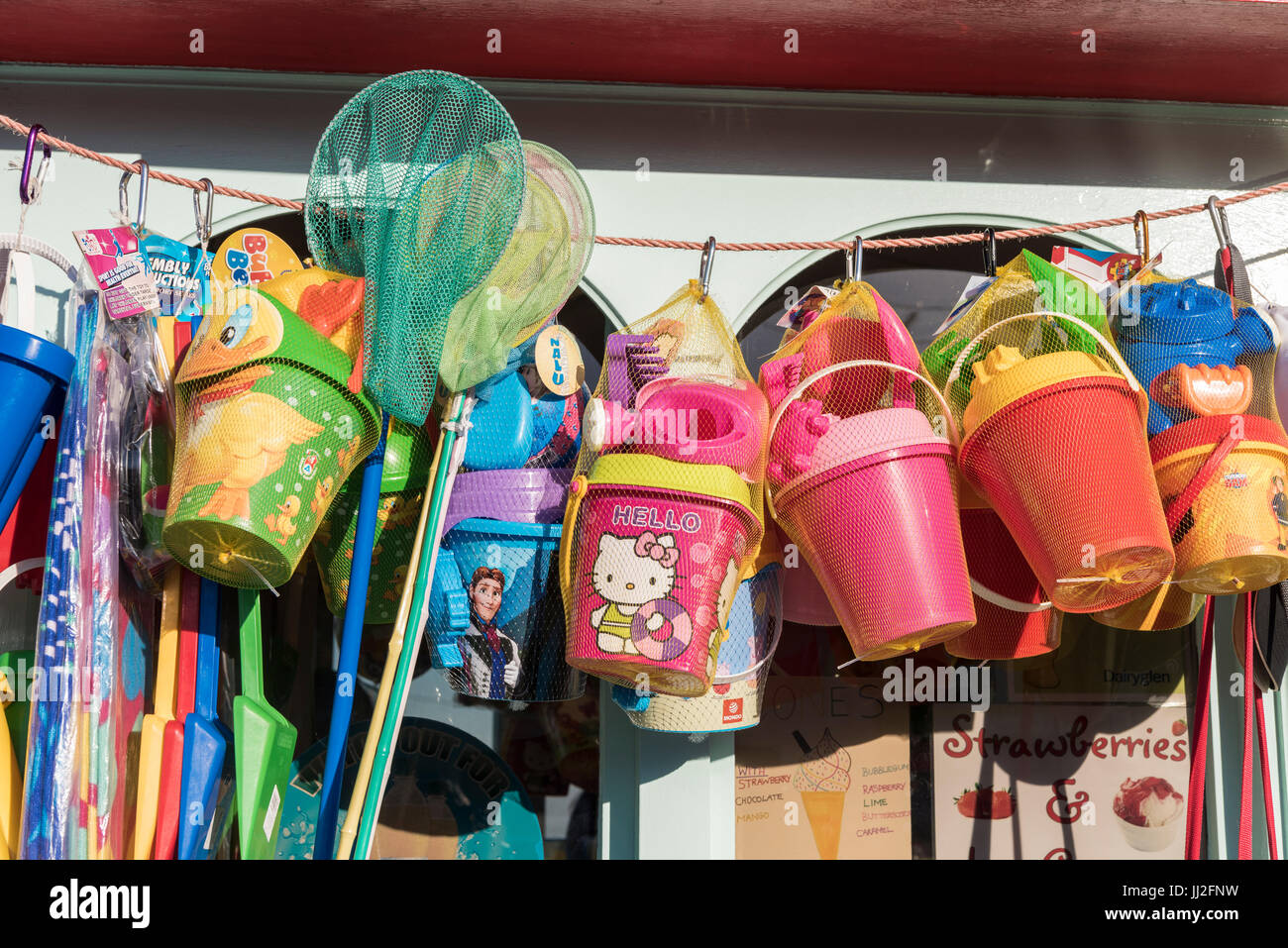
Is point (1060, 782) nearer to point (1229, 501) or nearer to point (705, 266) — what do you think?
point (1229, 501)

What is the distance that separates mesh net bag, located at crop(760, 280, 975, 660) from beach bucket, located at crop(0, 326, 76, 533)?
1066mm

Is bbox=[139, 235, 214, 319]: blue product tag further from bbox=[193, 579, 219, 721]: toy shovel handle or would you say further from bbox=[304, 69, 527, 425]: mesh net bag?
bbox=[193, 579, 219, 721]: toy shovel handle

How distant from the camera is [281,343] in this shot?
1.54 metres

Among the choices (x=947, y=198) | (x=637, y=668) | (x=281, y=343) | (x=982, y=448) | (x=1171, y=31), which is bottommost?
(x=637, y=668)

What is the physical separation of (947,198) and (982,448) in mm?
751

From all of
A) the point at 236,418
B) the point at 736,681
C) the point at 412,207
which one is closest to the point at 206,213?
the point at 412,207

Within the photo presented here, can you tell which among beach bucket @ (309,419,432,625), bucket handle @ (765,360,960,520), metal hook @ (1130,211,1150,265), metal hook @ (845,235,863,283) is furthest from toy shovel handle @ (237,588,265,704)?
metal hook @ (1130,211,1150,265)

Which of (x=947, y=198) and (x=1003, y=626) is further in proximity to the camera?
(x=947, y=198)

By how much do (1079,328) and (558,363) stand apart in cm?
80

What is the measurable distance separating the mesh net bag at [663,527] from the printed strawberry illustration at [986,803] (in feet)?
2.96

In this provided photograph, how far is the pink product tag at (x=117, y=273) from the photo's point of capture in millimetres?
1640

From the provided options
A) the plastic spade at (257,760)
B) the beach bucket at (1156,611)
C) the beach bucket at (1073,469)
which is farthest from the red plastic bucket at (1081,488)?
the plastic spade at (257,760)
